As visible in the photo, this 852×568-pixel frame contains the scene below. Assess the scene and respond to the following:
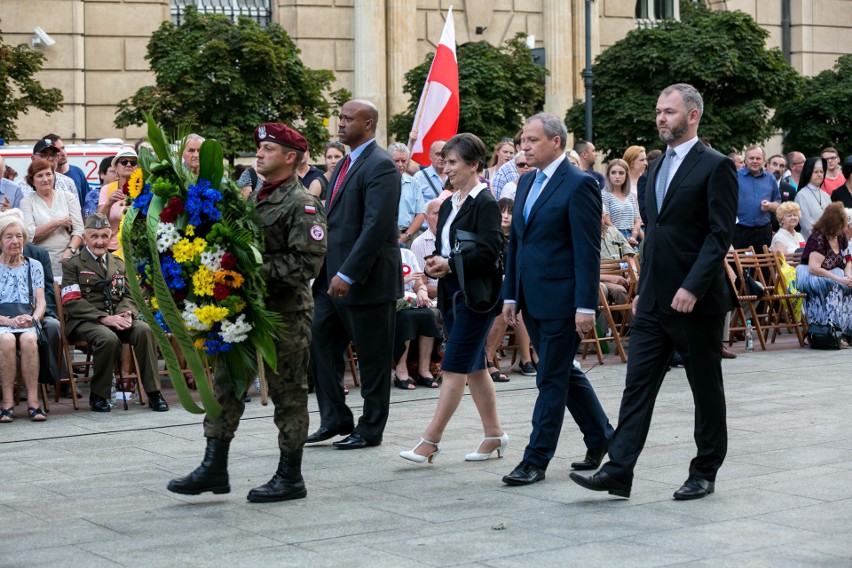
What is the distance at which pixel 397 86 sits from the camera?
26969mm

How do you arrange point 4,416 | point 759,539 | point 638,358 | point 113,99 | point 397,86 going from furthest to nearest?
point 397,86
point 113,99
point 4,416
point 638,358
point 759,539

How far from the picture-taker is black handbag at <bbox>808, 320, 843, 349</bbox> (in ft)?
54.1

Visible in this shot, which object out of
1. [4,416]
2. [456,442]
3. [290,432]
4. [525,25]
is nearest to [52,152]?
[4,416]

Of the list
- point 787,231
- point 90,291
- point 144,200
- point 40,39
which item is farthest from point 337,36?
point 144,200

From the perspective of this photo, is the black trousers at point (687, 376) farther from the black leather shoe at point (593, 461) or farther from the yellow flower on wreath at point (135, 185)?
the yellow flower on wreath at point (135, 185)

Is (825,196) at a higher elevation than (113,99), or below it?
below

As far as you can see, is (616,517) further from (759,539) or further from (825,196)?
(825,196)

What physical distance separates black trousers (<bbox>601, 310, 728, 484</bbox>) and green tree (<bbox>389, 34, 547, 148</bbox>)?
1440 cm

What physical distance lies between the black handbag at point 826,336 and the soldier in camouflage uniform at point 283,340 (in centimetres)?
974

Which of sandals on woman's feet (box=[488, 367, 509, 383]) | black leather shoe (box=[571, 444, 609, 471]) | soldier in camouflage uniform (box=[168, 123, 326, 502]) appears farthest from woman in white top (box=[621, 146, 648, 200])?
soldier in camouflage uniform (box=[168, 123, 326, 502])

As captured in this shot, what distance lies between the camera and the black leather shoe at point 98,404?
40.2 feet

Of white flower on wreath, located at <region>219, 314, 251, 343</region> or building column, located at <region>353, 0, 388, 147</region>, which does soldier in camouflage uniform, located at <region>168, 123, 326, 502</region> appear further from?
building column, located at <region>353, 0, 388, 147</region>

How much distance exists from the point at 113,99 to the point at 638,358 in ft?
60.4

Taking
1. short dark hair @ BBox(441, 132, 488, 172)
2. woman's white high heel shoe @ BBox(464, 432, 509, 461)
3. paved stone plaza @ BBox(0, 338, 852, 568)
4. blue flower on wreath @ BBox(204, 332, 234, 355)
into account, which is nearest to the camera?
paved stone plaza @ BBox(0, 338, 852, 568)
